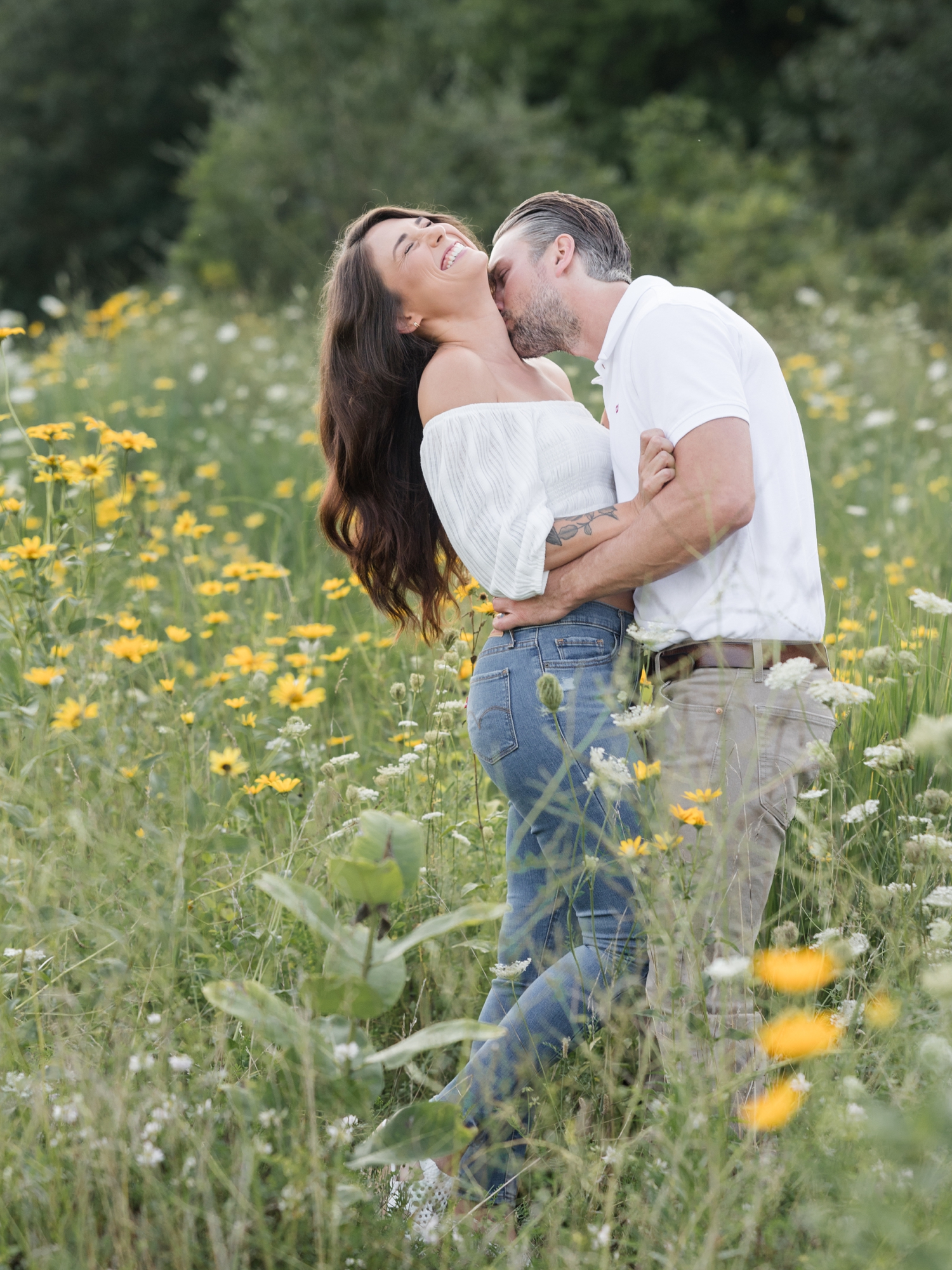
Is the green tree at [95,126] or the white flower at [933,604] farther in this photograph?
the green tree at [95,126]

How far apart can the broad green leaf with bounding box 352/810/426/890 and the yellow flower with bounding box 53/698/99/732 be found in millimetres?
1041

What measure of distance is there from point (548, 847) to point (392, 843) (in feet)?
1.85

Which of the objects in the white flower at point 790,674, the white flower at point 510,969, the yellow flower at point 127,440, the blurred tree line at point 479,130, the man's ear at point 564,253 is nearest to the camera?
the white flower at point 790,674

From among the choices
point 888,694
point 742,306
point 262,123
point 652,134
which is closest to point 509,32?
point 652,134

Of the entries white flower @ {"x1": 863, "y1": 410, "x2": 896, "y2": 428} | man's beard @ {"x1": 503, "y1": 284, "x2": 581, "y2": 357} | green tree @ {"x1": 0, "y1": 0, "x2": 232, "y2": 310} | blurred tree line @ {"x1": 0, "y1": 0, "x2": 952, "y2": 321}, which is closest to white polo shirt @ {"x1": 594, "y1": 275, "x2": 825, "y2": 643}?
man's beard @ {"x1": 503, "y1": 284, "x2": 581, "y2": 357}

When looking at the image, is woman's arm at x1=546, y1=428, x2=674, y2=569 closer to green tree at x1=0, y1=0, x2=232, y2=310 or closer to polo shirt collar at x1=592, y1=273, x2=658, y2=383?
polo shirt collar at x1=592, y1=273, x2=658, y2=383

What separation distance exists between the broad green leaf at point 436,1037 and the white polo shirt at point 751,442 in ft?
2.42

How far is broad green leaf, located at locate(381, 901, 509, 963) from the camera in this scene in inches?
61.4

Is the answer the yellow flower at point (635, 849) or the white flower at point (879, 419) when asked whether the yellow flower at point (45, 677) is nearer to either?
the yellow flower at point (635, 849)

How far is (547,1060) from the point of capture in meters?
2.10

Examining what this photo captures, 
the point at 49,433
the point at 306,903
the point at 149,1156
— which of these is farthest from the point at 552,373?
the point at 149,1156

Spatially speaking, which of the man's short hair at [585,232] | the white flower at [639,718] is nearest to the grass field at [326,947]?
the white flower at [639,718]

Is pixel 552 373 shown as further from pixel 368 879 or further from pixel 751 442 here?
pixel 368 879

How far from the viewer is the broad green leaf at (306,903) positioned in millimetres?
1594
